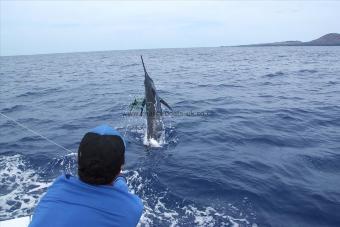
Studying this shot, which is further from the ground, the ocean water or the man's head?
the man's head

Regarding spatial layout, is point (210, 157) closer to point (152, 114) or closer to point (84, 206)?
point (152, 114)

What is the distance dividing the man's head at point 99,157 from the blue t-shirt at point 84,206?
0.07 metres

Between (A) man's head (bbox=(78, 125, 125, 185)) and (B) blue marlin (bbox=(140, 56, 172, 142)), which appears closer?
(A) man's head (bbox=(78, 125, 125, 185))

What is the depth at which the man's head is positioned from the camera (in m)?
2.73

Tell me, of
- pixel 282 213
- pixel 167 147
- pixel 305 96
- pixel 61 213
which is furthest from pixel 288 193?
pixel 305 96

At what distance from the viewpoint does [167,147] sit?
11516mm

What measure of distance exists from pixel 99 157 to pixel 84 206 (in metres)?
0.38

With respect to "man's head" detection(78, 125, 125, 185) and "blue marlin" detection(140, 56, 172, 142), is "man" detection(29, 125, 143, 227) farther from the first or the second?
"blue marlin" detection(140, 56, 172, 142)

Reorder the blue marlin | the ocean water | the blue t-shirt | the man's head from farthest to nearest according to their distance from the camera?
the blue marlin < the ocean water < the man's head < the blue t-shirt

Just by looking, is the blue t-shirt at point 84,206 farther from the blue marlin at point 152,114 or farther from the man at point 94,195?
the blue marlin at point 152,114

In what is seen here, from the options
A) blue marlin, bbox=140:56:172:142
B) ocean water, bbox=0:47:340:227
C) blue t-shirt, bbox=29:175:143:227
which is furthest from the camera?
blue marlin, bbox=140:56:172:142

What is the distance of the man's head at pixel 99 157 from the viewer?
2.73 m

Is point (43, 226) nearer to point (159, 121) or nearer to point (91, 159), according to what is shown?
point (91, 159)

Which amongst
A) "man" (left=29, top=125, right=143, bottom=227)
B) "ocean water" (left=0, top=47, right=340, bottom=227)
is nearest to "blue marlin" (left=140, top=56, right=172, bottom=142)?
"ocean water" (left=0, top=47, right=340, bottom=227)
